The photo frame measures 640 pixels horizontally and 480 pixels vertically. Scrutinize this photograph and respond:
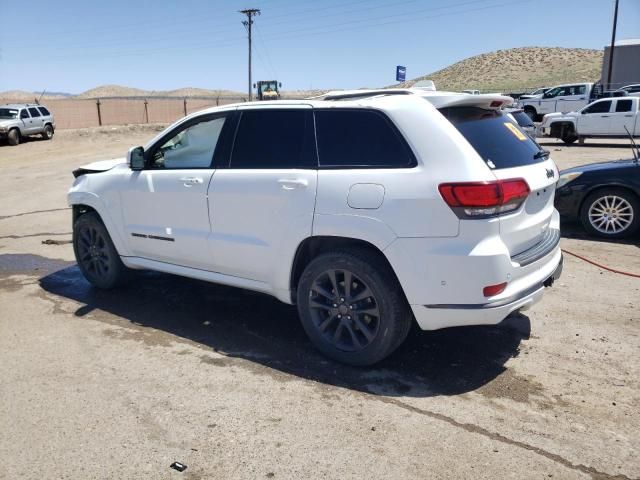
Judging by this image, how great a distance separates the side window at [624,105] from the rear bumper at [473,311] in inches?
747

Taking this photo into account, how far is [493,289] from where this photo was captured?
334 cm

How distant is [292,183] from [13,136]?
2549cm

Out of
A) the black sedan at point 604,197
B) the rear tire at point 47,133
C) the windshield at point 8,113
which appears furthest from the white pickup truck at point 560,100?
the windshield at point 8,113

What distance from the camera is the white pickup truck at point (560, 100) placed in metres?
27.2

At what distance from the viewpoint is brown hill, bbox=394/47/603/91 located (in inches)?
3435

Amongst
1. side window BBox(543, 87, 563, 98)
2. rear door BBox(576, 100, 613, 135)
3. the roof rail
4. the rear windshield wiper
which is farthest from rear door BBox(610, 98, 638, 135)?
the roof rail

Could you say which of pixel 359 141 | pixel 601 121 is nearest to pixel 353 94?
pixel 359 141

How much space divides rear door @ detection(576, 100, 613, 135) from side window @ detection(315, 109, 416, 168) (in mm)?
18970

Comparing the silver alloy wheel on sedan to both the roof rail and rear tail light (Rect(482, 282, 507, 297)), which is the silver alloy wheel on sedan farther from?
rear tail light (Rect(482, 282, 507, 297))

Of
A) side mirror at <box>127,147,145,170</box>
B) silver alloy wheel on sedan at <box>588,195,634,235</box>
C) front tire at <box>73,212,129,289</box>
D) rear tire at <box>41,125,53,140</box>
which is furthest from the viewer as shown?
rear tire at <box>41,125,53,140</box>

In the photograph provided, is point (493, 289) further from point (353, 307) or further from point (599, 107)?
point (599, 107)

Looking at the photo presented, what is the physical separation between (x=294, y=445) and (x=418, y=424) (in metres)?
0.74

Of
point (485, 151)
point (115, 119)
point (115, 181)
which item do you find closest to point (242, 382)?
point (485, 151)

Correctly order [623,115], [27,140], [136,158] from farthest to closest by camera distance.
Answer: [27,140] < [623,115] < [136,158]
